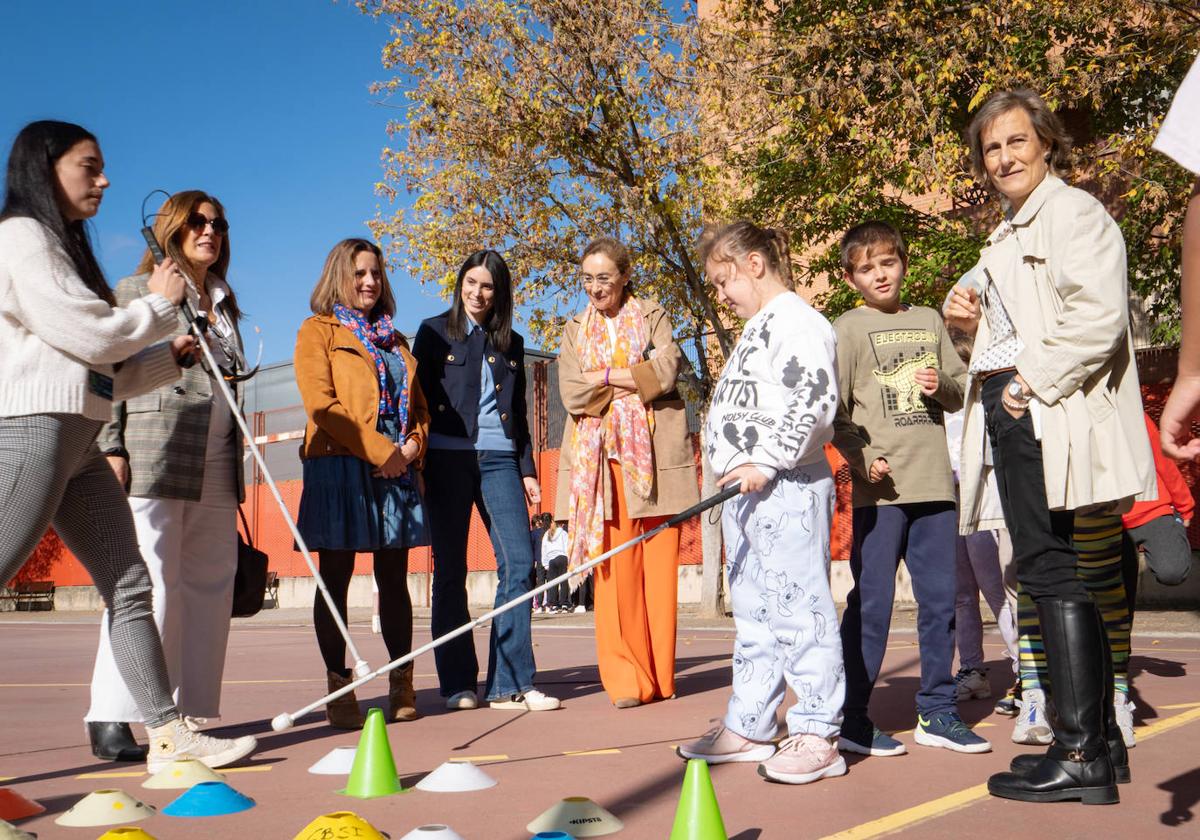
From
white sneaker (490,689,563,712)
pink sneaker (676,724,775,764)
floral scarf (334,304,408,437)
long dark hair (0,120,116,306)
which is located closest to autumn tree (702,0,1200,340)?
floral scarf (334,304,408,437)

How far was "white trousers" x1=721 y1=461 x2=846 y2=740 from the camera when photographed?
3.93 metres

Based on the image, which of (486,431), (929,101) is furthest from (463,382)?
(929,101)

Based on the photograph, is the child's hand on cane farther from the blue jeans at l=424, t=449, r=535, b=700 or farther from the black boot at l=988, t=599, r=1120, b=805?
the blue jeans at l=424, t=449, r=535, b=700

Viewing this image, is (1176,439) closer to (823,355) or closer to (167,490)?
(823,355)

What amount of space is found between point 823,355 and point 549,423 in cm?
2187

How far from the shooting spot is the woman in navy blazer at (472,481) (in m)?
6.14

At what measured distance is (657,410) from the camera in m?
6.39

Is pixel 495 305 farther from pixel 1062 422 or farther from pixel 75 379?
pixel 1062 422

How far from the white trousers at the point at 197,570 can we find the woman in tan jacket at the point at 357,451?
0.49 meters

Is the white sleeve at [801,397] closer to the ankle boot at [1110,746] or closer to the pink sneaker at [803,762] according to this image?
the pink sneaker at [803,762]

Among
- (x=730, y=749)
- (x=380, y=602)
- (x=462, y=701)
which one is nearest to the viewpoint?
(x=730, y=749)

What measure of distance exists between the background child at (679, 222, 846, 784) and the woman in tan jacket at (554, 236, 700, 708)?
6.25 ft

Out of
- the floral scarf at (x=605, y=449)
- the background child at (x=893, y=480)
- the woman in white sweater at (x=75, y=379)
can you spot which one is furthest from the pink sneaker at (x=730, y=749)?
the floral scarf at (x=605, y=449)

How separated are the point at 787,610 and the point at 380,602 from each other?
252cm
